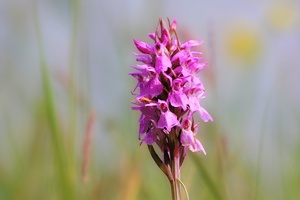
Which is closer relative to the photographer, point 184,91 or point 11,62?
point 184,91

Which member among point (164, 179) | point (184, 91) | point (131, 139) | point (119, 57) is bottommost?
point (164, 179)

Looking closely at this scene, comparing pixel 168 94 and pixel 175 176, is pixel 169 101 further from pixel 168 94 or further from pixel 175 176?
pixel 175 176

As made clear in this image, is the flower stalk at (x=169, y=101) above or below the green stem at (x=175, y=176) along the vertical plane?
above

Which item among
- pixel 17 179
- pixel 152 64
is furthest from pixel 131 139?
pixel 152 64

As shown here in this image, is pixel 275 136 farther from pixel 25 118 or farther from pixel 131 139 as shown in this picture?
pixel 25 118

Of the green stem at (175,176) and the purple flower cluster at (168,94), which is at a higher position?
the purple flower cluster at (168,94)

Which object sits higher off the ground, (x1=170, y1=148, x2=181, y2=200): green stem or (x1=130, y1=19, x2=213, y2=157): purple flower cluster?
(x1=130, y1=19, x2=213, y2=157): purple flower cluster
